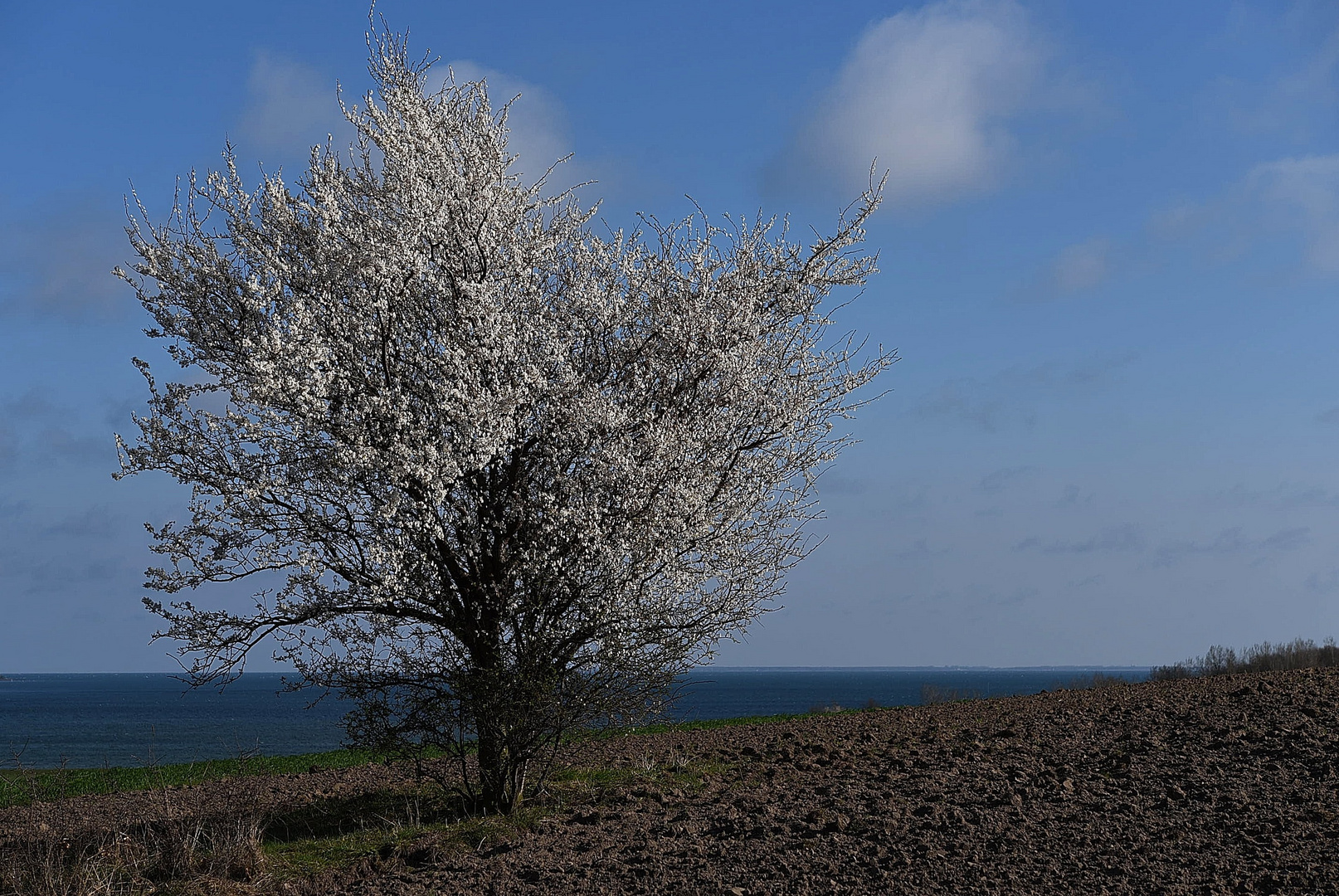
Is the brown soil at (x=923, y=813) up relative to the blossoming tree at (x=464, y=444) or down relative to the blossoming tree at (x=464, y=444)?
down

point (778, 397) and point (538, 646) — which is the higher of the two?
point (778, 397)

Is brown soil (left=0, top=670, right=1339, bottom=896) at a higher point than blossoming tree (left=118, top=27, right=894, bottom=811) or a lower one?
lower

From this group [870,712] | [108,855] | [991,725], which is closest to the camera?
[108,855]

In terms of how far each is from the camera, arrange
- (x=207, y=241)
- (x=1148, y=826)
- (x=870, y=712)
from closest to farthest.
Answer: (x=1148, y=826) < (x=207, y=241) < (x=870, y=712)

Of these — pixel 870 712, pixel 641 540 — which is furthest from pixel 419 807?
pixel 870 712

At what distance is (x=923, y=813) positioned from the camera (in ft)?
22.7

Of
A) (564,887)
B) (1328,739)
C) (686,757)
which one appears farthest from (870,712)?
(564,887)

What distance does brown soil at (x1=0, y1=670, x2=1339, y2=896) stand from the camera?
571cm

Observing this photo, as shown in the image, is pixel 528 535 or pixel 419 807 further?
pixel 419 807

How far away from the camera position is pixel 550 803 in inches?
332

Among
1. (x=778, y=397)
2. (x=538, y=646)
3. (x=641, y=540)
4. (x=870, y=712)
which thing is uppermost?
(x=778, y=397)

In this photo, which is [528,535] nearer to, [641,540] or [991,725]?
[641,540]

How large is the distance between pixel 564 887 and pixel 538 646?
2.39 m

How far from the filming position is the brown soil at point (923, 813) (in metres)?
5.71
